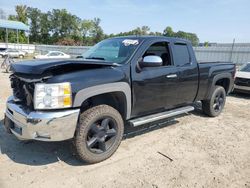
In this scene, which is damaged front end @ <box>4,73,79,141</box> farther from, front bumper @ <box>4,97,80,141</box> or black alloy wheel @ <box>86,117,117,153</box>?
black alloy wheel @ <box>86,117,117,153</box>

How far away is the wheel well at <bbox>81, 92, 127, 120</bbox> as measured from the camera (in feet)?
12.1

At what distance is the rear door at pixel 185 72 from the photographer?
4.77m

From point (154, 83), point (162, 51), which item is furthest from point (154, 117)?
point (162, 51)

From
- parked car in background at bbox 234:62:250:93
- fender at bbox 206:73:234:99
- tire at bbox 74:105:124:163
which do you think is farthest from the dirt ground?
parked car in background at bbox 234:62:250:93

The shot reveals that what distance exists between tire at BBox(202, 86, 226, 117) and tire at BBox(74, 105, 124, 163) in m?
3.08

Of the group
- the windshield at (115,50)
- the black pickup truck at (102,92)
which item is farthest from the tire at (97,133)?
the windshield at (115,50)

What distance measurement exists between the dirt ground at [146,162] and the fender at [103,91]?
81cm

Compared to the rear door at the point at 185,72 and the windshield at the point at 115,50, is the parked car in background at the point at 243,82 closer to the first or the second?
the rear door at the point at 185,72

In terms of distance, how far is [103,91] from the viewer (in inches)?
136

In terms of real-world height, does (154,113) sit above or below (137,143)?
above

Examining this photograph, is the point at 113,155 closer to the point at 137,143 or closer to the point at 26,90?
the point at 137,143

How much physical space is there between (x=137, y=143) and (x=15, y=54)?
Result: 34.7m

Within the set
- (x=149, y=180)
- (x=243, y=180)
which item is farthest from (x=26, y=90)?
(x=243, y=180)

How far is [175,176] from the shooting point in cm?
329
